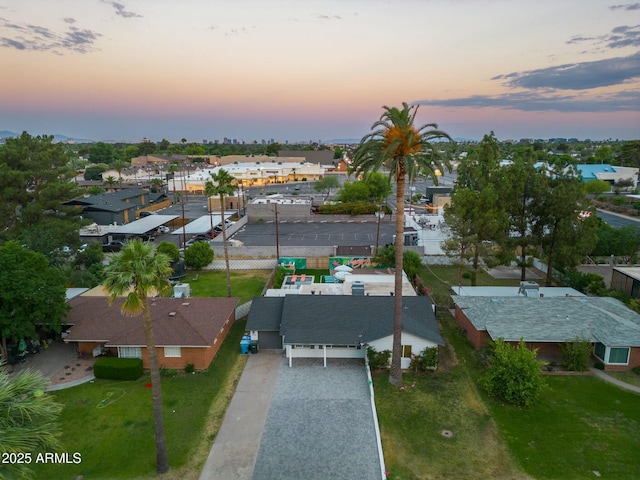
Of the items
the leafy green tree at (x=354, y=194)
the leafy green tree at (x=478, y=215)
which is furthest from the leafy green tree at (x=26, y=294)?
A: the leafy green tree at (x=354, y=194)

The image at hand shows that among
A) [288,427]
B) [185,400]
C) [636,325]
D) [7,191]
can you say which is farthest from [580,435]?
[7,191]

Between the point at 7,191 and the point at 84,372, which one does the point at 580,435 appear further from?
the point at 7,191

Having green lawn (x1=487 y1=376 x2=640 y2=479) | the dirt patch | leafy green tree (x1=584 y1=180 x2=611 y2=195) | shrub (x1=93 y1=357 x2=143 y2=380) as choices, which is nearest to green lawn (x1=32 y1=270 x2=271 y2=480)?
shrub (x1=93 y1=357 x2=143 y2=380)

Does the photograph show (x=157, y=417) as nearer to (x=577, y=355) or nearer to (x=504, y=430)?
(x=504, y=430)

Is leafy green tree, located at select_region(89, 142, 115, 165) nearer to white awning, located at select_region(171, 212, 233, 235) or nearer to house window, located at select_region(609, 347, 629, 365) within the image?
white awning, located at select_region(171, 212, 233, 235)

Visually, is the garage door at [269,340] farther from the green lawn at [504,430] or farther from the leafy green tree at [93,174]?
the leafy green tree at [93,174]

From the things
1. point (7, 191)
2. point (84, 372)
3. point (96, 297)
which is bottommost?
point (84, 372)
